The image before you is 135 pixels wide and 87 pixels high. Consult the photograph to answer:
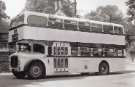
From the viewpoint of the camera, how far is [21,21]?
19875 mm

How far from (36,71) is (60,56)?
6.72 feet

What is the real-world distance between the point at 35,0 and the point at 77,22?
39.7 metres

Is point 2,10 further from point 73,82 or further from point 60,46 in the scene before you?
point 73,82

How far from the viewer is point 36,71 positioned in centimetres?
1967

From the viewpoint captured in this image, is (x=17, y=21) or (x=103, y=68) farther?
(x=103, y=68)

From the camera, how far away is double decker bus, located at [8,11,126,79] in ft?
64.1

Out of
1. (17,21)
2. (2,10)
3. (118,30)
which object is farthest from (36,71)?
(2,10)

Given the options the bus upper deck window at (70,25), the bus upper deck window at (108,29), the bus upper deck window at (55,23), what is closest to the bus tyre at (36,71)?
the bus upper deck window at (55,23)

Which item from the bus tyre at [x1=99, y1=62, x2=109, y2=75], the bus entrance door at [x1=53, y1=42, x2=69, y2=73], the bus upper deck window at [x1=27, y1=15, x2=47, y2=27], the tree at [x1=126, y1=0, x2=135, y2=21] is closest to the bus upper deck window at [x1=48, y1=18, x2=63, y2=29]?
the bus upper deck window at [x1=27, y1=15, x2=47, y2=27]

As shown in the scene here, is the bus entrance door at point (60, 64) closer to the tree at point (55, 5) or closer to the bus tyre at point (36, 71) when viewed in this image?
the bus tyre at point (36, 71)

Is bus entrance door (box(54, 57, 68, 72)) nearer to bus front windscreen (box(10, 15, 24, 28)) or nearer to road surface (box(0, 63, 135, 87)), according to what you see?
road surface (box(0, 63, 135, 87))

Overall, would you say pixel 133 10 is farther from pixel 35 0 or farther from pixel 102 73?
pixel 102 73

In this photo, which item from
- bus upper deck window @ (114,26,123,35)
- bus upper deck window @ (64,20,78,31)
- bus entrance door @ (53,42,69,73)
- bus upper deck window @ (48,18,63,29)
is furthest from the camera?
bus upper deck window @ (114,26,123,35)

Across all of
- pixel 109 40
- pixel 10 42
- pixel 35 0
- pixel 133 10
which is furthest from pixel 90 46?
pixel 35 0
